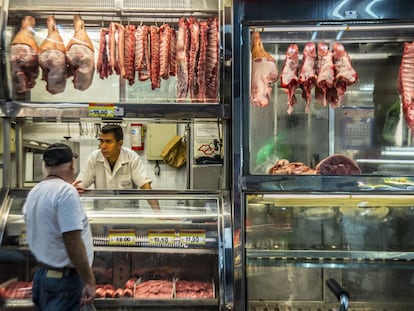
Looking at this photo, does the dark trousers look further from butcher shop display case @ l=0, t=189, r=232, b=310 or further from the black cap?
the black cap

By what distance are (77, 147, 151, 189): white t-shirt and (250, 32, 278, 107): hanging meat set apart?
1296mm

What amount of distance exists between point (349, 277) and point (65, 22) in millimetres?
3194

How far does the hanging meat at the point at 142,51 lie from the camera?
3141mm

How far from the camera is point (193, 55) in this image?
10.2ft

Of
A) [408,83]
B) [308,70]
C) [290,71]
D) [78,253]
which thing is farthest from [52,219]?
[408,83]

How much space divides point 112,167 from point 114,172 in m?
0.06

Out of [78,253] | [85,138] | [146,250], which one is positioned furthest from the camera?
[85,138]

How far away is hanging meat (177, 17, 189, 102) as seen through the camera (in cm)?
311

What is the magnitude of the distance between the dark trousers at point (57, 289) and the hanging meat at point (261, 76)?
1756 mm

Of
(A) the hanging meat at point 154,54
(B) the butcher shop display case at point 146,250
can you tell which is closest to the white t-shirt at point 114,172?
(B) the butcher shop display case at point 146,250

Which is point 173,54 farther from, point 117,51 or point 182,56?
point 117,51

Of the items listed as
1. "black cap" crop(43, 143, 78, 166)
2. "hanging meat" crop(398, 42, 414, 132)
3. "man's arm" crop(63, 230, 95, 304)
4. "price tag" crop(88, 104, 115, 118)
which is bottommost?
"man's arm" crop(63, 230, 95, 304)

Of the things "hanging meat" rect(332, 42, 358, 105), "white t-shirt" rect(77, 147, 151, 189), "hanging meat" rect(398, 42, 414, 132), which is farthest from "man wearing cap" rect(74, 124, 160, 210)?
"hanging meat" rect(398, 42, 414, 132)

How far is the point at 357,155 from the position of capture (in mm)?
3619
